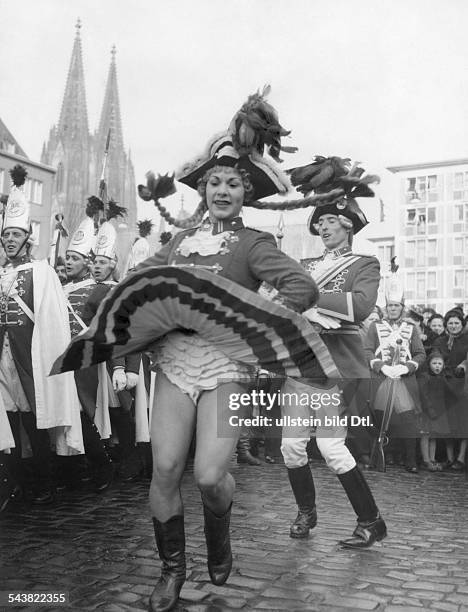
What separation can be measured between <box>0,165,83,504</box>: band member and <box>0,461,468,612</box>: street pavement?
45cm

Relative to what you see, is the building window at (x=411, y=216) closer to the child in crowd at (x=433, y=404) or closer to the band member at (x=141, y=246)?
the child in crowd at (x=433, y=404)

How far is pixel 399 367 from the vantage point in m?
8.73

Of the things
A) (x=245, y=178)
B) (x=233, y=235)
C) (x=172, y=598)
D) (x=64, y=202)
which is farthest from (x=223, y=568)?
(x=64, y=202)

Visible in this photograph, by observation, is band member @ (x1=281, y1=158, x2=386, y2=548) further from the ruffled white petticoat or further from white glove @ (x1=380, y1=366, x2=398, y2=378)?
white glove @ (x1=380, y1=366, x2=398, y2=378)

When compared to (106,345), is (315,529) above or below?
below

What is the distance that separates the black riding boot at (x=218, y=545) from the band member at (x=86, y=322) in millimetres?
3042

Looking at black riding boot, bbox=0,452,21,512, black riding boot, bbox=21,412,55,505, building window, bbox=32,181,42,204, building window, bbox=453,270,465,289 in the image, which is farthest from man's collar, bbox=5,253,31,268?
building window, bbox=32,181,42,204

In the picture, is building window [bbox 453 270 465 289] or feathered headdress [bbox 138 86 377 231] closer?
feathered headdress [bbox 138 86 377 231]

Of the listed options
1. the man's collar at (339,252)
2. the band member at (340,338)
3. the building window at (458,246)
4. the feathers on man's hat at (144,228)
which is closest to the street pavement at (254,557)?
the band member at (340,338)

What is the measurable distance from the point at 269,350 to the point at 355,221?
2.20 meters

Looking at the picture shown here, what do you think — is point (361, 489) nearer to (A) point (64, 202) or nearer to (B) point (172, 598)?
(B) point (172, 598)

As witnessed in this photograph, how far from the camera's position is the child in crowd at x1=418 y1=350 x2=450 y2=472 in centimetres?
906

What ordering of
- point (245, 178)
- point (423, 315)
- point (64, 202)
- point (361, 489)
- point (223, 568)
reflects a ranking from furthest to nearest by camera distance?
point (64, 202) → point (423, 315) → point (361, 489) → point (245, 178) → point (223, 568)

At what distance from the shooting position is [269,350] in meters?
3.46
